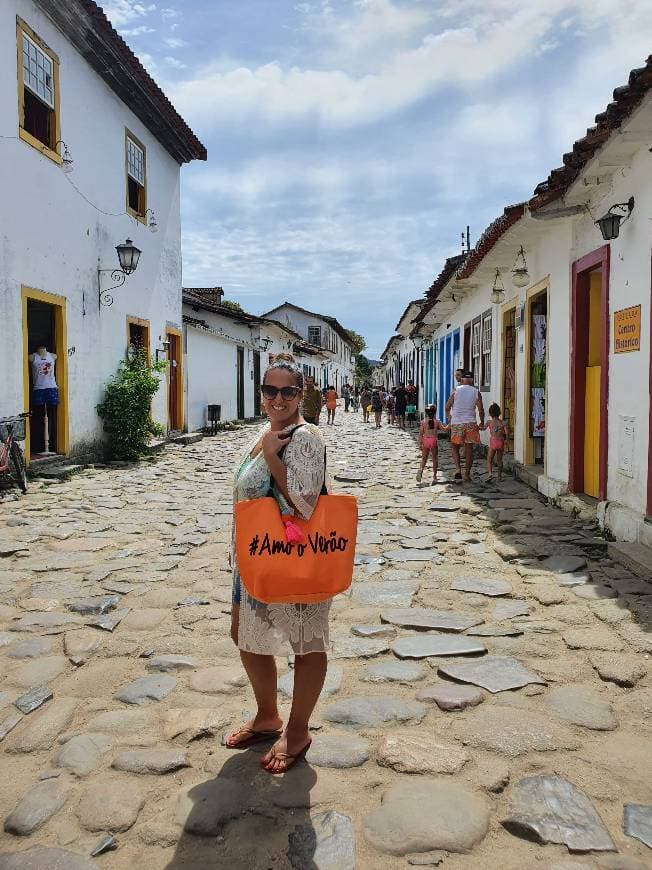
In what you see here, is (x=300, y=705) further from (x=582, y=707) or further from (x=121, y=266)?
(x=121, y=266)

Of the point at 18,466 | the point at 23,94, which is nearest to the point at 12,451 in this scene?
the point at 18,466

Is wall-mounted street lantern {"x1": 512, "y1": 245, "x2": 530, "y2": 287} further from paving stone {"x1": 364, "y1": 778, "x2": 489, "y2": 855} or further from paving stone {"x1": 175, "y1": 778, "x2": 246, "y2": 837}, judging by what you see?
paving stone {"x1": 175, "y1": 778, "x2": 246, "y2": 837}

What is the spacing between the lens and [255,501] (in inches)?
94.6

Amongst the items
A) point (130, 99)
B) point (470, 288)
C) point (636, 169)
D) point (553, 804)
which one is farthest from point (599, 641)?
point (130, 99)

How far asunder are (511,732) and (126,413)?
10323mm

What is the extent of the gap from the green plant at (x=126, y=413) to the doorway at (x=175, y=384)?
3.78 metres

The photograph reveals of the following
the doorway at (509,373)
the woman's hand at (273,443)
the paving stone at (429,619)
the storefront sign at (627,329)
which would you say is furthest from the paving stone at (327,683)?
the doorway at (509,373)

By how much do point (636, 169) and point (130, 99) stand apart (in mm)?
10188

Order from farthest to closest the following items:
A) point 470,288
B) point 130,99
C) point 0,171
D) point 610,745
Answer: point 470,288
point 130,99
point 0,171
point 610,745

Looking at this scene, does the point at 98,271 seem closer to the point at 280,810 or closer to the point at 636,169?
the point at 636,169

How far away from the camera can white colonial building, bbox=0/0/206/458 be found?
9.05 m

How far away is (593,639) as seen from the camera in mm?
3914

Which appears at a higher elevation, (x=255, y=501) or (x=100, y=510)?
(x=255, y=501)

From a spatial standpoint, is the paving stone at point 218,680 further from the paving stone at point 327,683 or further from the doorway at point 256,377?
the doorway at point 256,377
